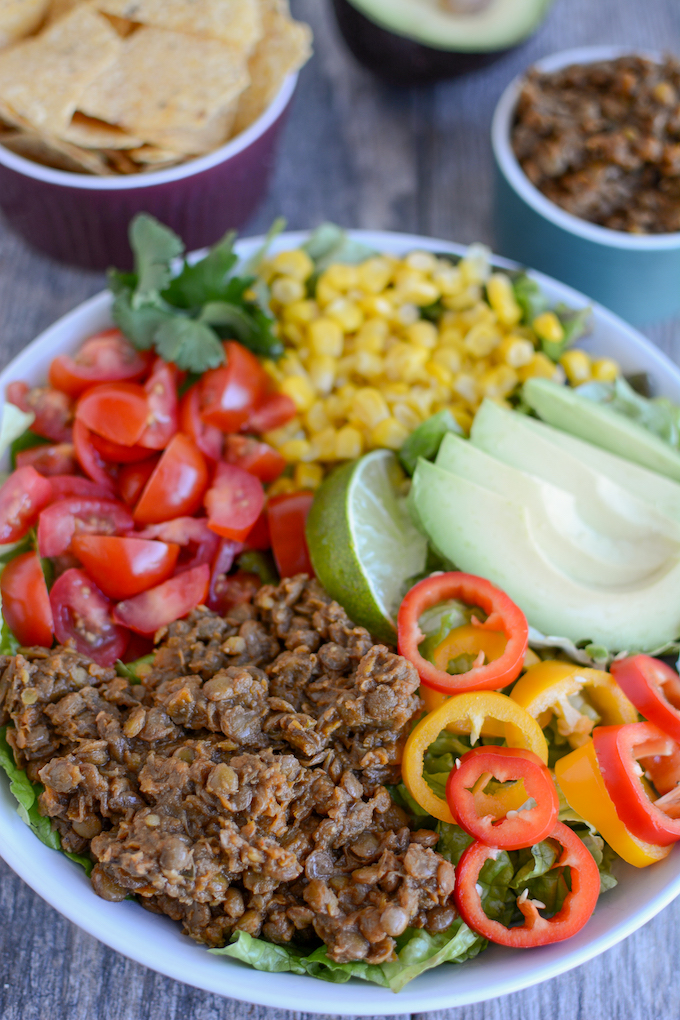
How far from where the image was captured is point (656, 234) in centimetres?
325

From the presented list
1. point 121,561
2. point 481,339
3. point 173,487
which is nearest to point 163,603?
point 121,561

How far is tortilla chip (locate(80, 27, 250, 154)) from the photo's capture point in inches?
119

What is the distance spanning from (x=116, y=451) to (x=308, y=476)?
675mm

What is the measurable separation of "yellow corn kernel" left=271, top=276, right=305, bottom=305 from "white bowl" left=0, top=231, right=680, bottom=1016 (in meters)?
1.98

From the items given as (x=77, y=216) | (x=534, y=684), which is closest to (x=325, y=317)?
(x=77, y=216)

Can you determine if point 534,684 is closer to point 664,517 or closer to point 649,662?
point 649,662

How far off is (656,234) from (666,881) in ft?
7.76

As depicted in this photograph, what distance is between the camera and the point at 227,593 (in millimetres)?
2730

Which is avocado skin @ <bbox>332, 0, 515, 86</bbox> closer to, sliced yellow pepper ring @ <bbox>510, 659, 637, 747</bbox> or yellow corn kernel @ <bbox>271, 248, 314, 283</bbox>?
yellow corn kernel @ <bbox>271, 248, 314, 283</bbox>

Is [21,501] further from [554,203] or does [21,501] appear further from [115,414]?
[554,203]

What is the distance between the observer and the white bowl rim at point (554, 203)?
319 cm

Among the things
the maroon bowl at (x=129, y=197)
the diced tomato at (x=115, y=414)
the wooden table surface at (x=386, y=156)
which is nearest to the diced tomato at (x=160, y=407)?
the diced tomato at (x=115, y=414)

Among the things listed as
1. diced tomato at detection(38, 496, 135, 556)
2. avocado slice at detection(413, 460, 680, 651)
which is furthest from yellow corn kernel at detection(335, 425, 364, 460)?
diced tomato at detection(38, 496, 135, 556)

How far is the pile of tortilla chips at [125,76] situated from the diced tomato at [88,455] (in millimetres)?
1086
